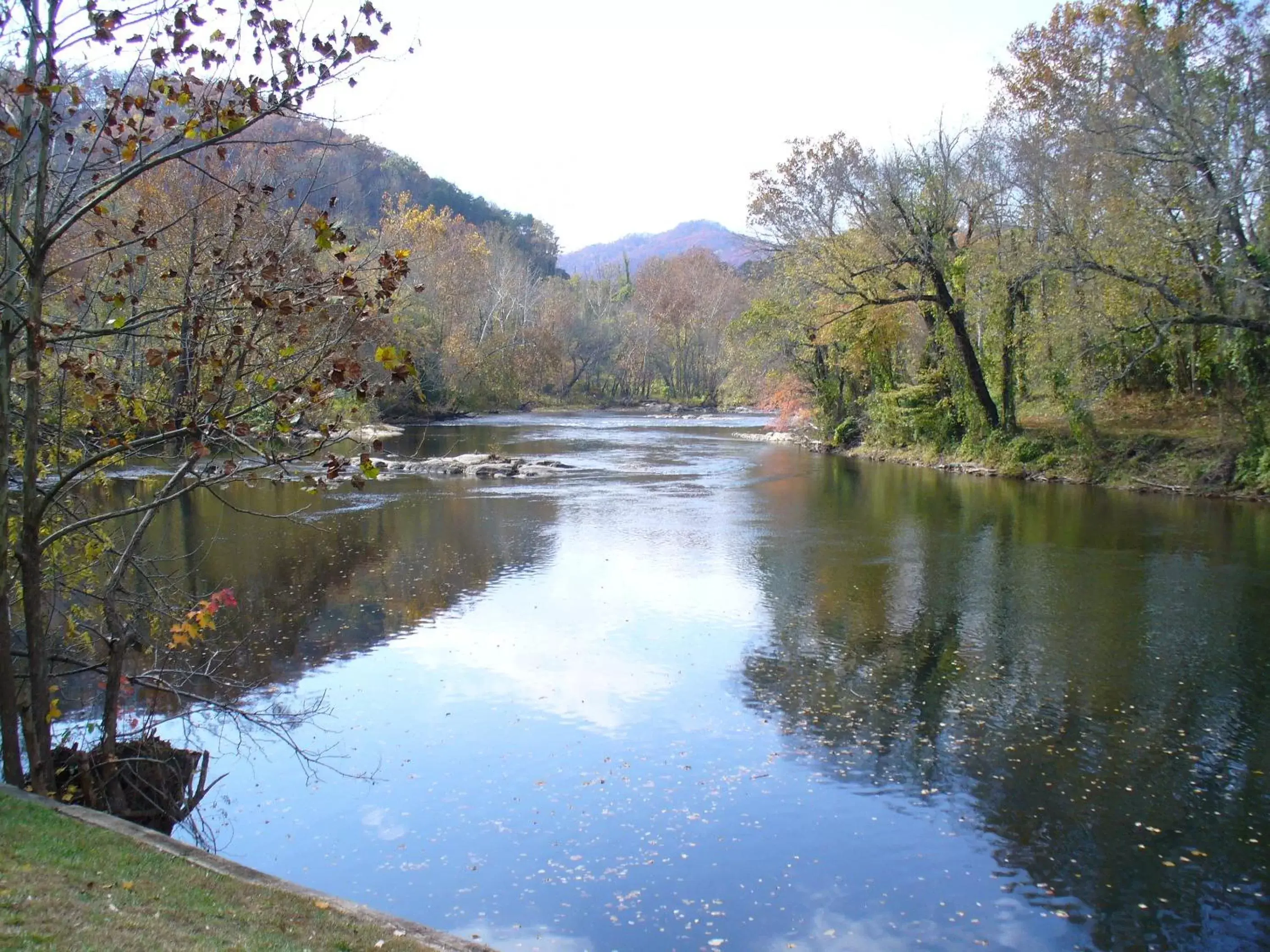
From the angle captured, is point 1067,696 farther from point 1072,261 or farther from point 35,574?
point 1072,261

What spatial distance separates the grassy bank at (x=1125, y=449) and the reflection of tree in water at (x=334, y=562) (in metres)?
14.8

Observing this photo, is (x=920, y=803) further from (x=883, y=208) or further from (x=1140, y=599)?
(x=883, y=208)

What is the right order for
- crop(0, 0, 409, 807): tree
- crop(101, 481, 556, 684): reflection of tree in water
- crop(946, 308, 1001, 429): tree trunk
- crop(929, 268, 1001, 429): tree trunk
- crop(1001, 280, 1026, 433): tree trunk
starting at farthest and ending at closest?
crop(946, 308, 1001, 429): tree trunk
crop(929, 268, 1001, 429): tree trunk
crop(1001, 280, 1026, 433): tree trunk
crop(101, 481, 556, 684): reflection of tree in water
crop(0, 0, 409, 807): tree

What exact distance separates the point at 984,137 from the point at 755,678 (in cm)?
2514

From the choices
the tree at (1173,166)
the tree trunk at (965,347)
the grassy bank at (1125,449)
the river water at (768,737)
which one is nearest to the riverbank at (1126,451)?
the grassy bank at (1125,449)

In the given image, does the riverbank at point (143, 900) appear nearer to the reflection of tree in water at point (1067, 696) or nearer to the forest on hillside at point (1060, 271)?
the reflection of tree in water at point (1067, 696)

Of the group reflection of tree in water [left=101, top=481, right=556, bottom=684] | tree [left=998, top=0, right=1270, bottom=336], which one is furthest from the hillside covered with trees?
reflection of tree in water [left=101, top=481, right=556, bottom=684]

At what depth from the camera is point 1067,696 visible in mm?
10680

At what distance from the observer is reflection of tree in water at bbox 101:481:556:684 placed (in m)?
12.8

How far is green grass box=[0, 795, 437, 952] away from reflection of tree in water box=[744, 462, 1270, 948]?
15.6ft

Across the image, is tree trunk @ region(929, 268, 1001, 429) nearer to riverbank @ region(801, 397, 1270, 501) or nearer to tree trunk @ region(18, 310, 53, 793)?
riverbank @ region(801, 397, 1270, 501)

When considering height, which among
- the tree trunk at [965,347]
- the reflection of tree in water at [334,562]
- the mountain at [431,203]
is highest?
the mountain at [431,203]

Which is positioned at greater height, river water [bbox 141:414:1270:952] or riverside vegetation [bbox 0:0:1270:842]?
riverside vegetation [bbox 0:0:1270:842]

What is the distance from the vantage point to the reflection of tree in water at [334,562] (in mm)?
12781
